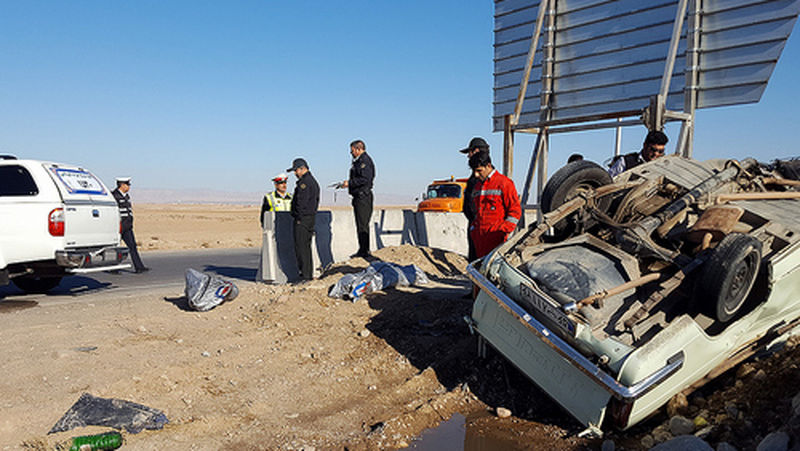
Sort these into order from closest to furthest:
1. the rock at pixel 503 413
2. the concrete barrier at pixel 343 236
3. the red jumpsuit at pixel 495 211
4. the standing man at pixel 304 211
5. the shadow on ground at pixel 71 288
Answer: the rock at pixel 503 413 < the red jumpsuit at pixel 495 211 < the standing man at pixel 304 211 < the shadow on ground at pixel 71 288 < the concrete barrier at pixel 343 236

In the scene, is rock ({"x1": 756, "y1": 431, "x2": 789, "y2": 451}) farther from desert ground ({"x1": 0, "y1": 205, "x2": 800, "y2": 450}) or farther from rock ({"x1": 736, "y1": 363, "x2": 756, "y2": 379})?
rock ({"x1": 736, "y1": 363, "x2": 756, "y2": 379})

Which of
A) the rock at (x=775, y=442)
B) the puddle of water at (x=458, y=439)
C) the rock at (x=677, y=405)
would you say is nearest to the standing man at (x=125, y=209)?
the puddle of water at (x=458, y=439)

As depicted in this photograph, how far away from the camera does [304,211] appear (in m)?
9.38

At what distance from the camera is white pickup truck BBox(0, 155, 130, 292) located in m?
7.98

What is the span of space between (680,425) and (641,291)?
95 cm

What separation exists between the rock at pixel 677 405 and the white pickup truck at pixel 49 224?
25.2 ft

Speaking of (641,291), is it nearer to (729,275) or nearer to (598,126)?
(729,275)

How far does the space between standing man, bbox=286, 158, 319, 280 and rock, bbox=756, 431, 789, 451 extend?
23.2 feet

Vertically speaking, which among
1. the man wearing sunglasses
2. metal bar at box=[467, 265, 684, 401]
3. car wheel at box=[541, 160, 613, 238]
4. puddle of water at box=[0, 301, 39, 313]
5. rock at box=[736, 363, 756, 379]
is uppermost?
the man wearing sunglasses

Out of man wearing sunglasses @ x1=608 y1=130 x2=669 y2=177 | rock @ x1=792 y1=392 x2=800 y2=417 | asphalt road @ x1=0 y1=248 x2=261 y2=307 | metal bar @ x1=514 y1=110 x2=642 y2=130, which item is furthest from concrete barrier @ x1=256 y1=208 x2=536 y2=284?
rock @ x1=792 y1=392 x2=800 y2=417

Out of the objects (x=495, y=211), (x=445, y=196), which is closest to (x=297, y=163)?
(x=495, y=211)

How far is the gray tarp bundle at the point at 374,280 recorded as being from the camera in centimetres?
763

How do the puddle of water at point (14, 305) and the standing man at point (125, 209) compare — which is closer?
the puddle of water at point (14, 305)

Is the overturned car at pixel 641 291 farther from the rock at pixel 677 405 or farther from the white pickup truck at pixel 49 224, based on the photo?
the white pickup truck at pixel 49 224
